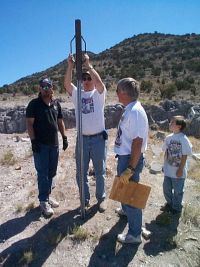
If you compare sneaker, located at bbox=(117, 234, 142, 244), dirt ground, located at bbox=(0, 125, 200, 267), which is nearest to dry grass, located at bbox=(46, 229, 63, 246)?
dirt ground, located at bbox=(0, 125, 200, 267)

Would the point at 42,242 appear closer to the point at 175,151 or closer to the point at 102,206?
the point at 102,206

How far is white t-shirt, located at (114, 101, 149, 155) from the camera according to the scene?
405cm

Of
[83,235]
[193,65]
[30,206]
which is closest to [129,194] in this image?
[83,235]

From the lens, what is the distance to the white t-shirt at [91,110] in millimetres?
5004

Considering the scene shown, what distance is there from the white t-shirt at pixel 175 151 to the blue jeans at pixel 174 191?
0.10 meters

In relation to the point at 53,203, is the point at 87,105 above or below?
above

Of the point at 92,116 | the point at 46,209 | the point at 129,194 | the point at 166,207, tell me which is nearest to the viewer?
the point at 129,194

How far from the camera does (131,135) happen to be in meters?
4.14

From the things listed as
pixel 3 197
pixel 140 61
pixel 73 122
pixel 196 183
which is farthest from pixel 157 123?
pixel 140 61

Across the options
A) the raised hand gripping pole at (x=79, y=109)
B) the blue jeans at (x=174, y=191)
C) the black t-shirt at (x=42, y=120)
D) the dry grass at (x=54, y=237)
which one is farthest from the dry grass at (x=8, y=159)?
the blue jeans at (x=174, y=191)

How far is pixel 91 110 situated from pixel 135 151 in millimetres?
1143

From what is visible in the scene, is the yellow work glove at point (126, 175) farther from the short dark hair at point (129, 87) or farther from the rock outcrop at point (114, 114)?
the rock outcrop at point (114, 114)

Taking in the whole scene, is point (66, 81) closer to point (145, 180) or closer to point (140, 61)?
point (145, 180)

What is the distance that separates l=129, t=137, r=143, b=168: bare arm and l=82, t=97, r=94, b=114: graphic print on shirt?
110 cm
